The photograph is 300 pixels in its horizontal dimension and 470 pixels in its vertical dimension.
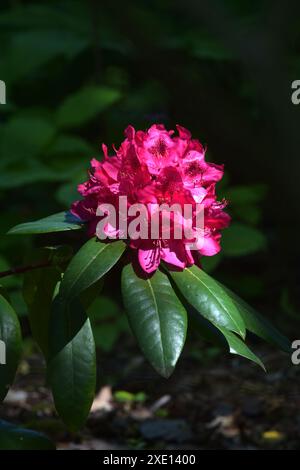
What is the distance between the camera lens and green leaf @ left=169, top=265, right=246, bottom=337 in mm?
1534

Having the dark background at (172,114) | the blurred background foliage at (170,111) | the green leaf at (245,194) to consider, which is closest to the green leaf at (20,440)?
the dark background at (172,114)

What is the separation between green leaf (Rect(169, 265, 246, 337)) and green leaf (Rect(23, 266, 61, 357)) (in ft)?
1.00

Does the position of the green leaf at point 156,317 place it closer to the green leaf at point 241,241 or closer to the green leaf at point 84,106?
the green leaf at point 241,241

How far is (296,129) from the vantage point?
3564 millimetres

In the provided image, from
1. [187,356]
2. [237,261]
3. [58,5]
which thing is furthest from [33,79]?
[187,356]

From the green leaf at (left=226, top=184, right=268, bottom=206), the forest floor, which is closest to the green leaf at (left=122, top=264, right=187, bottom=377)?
the forest floor

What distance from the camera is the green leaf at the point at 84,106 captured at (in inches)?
152

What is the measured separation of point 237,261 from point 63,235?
87cm

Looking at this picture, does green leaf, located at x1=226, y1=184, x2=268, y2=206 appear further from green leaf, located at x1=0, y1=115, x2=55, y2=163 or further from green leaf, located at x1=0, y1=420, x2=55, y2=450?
green leaf, located at x1=0, y1=420, x2=55, y2=450

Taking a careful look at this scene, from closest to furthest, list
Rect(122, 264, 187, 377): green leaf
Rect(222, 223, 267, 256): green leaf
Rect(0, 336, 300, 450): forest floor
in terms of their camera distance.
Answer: Rect(122, 264, 187, 377): green leaf
Rect(0, 336, 300, 450): forest floor
Rect(222, 223, 267, 256): green leaf

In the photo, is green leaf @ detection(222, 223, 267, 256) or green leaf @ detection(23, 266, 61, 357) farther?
green leaf @ detection(222, 223, 267, 256)

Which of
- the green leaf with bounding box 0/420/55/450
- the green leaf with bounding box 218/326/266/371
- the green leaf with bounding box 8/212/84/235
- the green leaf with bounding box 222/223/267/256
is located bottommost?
the green leaf with bounding box 0/420/55/450

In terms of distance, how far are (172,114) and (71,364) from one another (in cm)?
281

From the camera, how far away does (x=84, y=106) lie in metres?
3.90
